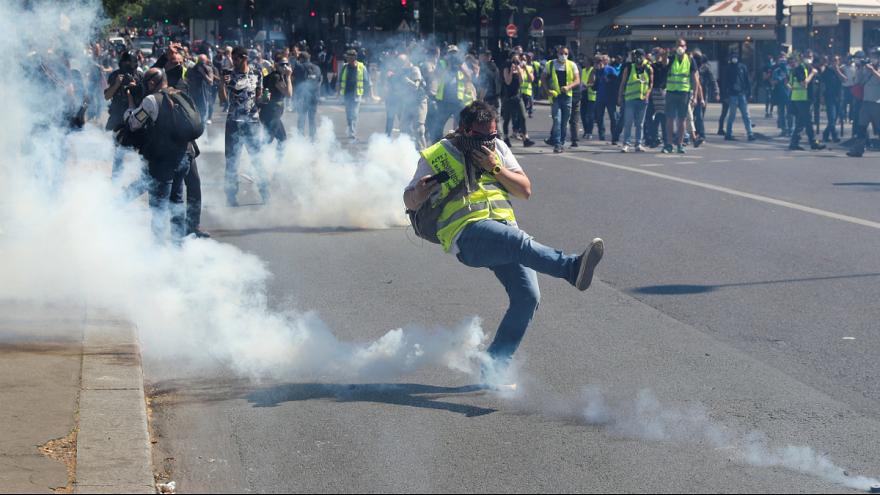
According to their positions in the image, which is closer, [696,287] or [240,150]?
[696,287]

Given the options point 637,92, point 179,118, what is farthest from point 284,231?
point 637,92

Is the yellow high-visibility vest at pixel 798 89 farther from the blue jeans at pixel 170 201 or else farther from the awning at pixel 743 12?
the awning at pixel 743 12

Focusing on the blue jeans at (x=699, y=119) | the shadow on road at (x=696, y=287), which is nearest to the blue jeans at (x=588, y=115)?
the blue jeans at (x=699, y=119)

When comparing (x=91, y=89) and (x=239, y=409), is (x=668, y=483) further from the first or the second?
(x=91, y=89)

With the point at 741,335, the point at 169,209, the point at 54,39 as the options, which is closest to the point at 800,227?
the point at 741,335

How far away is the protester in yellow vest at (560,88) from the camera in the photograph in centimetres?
2148

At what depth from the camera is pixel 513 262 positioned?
620 cm

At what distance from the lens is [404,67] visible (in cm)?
2134

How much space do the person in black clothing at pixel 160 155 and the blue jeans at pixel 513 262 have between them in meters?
4.00

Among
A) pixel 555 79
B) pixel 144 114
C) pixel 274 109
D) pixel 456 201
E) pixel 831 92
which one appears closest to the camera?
pixel 456 201

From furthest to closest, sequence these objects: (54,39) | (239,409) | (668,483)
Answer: (54,39) → (239,409) → (668,483)

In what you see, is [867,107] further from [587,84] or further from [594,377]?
[594,377]

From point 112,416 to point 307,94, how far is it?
17.9 metres

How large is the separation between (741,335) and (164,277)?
12.8 feet
